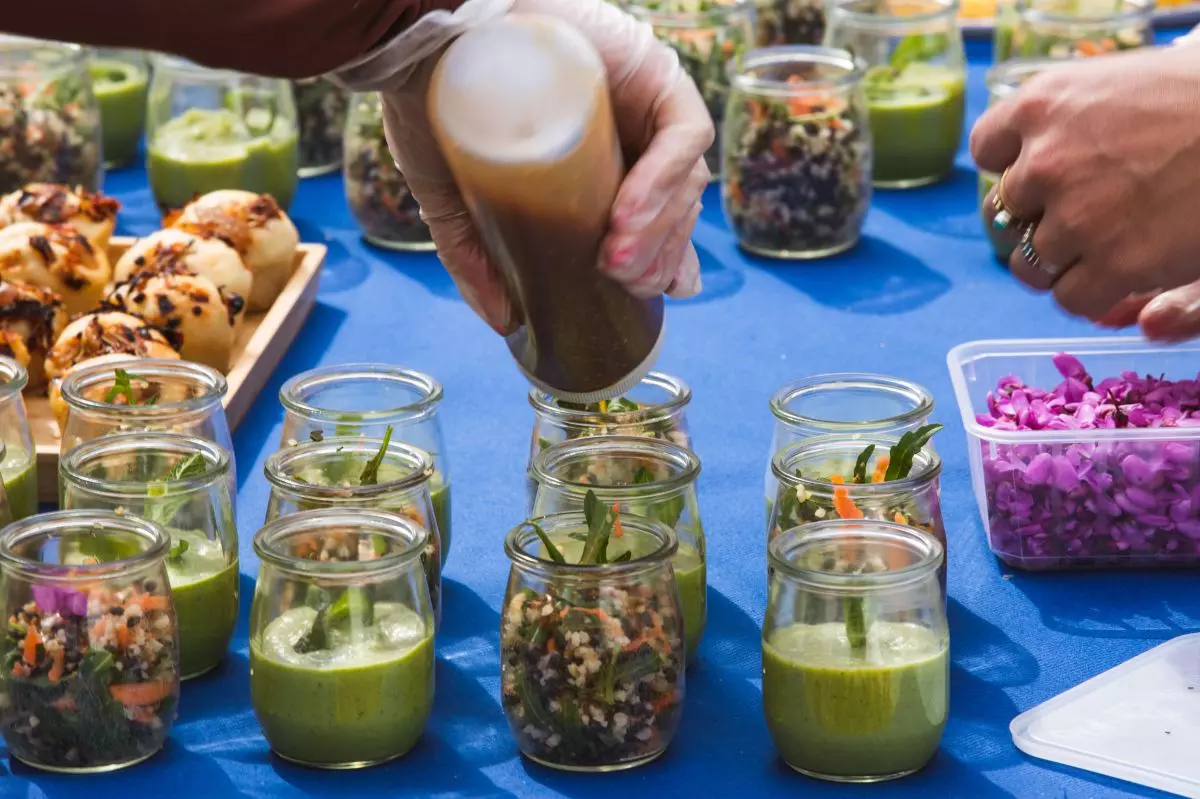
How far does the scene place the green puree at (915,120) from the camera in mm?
2166

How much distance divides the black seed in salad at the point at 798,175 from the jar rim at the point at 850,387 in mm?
621

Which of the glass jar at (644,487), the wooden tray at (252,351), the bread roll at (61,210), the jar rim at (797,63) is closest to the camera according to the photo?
the glass jar at (644,487)

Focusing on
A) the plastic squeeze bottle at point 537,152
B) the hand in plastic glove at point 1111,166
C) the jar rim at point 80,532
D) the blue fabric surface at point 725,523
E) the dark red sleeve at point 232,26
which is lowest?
the blue fabric surface at point 725,523

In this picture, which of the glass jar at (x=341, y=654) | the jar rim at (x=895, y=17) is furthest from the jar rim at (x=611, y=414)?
the jar rim at (x=895, y=17)

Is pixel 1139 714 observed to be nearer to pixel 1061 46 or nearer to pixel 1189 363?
pixel 1189 363

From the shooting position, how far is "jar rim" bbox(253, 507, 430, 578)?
1.04 m

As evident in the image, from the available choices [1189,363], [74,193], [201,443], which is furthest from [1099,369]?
[74,193]

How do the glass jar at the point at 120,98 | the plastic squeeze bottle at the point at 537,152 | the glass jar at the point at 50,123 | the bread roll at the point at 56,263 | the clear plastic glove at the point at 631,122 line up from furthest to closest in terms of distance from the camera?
the glass jar at the point at 120,98, the glass jar at the point at 50,123, the bread roll at the point at 56,263, the clear plastic glove at the point at 631,122, the plastic squeeze bottle at the point at 537,152

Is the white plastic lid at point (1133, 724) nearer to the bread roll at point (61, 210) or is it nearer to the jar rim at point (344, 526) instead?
the jar rim at point (344, 526)

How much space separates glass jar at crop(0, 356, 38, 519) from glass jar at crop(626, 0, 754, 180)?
107 cm

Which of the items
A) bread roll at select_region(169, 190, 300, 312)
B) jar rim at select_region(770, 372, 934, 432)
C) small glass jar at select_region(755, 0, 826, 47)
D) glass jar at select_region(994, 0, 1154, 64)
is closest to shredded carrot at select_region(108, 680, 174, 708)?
jar rim at select_region(770, 372, 934, 432)

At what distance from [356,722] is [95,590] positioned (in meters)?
0.18

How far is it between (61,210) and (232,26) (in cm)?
96

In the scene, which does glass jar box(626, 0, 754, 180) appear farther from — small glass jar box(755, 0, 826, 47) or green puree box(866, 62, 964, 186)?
small glass jar box(755, 0, 826, 47)
